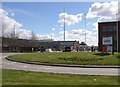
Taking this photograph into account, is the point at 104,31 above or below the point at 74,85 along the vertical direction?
above

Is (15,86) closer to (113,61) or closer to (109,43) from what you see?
(113,61)

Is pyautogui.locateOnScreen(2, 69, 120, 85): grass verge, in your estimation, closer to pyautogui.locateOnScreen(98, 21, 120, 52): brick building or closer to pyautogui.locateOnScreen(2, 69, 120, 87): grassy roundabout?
pyautogui.locateOnScreen(2, 69, 120, 87): grassy roundabout

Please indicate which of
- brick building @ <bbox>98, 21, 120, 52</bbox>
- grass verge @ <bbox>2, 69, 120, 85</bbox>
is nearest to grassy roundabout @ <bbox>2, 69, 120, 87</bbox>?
grass verge @ <bbox>2, 69, 120, 85</bbox>

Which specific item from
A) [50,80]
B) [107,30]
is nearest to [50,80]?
[50,80]

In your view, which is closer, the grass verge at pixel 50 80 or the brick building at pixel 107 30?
the grass verge at pixel 50 80

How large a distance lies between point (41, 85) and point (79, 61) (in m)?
25.8

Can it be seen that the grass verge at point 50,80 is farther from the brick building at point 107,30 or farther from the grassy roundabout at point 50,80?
the brick building at point 107,30

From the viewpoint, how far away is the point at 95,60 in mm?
37625

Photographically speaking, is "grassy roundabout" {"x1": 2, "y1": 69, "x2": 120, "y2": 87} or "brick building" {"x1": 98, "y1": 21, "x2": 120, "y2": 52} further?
"brick building" {"x1": 98, "y1": 21, "x2": 120, "y2": 52}

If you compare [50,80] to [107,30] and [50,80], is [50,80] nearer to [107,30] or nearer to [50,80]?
[50,80]

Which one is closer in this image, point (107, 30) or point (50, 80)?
point (50, 80)

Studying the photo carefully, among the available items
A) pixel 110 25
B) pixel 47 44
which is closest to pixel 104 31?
pixel 110 25

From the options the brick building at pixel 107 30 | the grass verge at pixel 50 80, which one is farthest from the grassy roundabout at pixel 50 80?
the brick building at pixel 107 30

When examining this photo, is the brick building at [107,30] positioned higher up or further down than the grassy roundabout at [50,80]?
higher up
